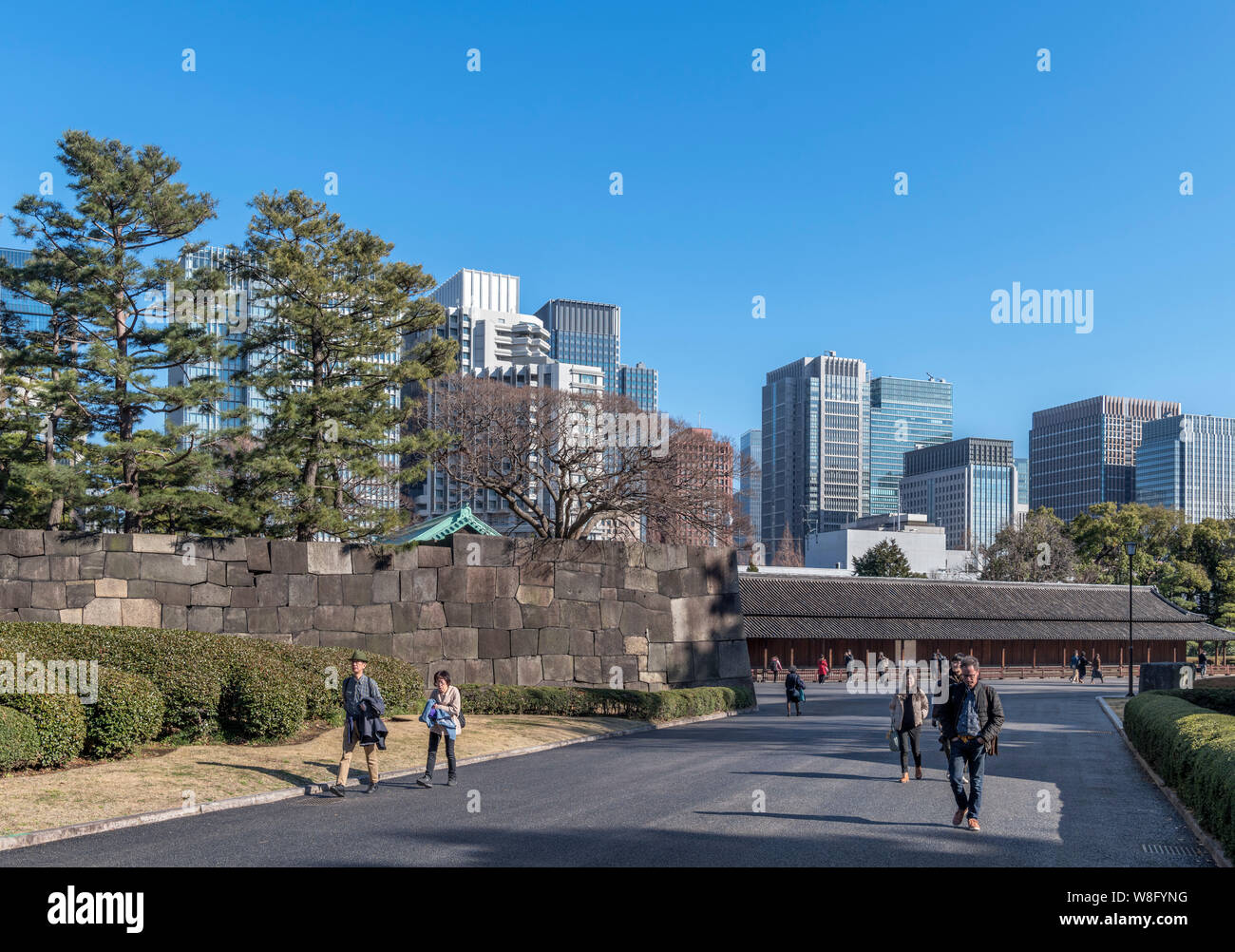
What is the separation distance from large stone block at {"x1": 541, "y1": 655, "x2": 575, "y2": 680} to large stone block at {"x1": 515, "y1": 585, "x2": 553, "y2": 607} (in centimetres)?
148

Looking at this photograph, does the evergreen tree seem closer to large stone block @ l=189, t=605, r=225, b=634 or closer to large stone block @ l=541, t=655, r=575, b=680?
large stone block @ l=189, t=605, r=225, b=634

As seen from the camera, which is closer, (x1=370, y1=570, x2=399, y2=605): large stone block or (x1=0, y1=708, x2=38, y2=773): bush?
(x1=0, y1=708, x2=38, y2=773): bush

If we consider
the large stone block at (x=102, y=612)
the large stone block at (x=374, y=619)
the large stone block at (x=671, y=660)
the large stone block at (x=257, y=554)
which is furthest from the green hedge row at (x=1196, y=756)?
the large stone block at (x=102, y=612)

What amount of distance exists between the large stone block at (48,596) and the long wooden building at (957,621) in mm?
34609

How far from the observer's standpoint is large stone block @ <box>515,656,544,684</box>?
26875mm

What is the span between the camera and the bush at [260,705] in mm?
16250

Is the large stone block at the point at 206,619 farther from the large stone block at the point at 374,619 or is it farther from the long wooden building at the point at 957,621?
the long wooden building at the point at 957,621

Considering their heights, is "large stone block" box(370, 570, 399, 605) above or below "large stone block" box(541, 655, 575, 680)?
above

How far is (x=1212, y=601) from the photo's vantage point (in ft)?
255

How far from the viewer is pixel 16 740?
12.6m

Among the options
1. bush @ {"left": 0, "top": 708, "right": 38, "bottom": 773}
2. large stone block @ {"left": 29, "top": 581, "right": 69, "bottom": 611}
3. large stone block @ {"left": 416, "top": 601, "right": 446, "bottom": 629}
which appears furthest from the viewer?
large stone block @ {"left": 416, "top": 601, "right": 446, "bottom": 629}

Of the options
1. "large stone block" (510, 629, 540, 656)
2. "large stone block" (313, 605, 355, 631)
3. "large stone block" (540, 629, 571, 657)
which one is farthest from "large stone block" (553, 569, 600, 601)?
"large stone block" (313, 605, 355, 631)

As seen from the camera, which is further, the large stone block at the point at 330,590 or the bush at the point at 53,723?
the large stone block at the point at 330,590
